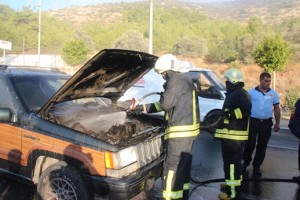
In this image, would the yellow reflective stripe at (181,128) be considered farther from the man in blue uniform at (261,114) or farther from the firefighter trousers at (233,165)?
the man in blue uniform at (261,114)

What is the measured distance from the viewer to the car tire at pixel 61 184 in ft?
11.7

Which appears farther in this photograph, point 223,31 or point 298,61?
point 223,31

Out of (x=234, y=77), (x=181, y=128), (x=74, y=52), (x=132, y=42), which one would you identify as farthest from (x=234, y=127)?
(x=132, y=42)

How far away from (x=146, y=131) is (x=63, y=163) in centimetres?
107

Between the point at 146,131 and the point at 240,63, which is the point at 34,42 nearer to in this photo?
the point at 240,63

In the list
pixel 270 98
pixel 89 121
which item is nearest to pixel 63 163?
pixel 89 121

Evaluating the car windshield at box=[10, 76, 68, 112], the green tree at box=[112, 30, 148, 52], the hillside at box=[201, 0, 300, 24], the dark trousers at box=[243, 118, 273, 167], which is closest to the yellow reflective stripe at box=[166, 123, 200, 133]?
the car windshield at box=[10, 76, 68, 112]

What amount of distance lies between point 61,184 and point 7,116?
960 mm

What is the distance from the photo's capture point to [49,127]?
12.3ft

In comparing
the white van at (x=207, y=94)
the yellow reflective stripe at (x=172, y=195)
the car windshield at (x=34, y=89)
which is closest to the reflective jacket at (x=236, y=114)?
the yellow reflective stripe at (x=172, y=195)

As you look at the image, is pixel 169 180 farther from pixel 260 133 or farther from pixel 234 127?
pixel 260 133

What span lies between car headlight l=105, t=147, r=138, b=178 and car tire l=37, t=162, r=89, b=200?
34 centimetres

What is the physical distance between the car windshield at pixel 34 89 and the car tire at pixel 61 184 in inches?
30.9

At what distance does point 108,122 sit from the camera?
4.51m
